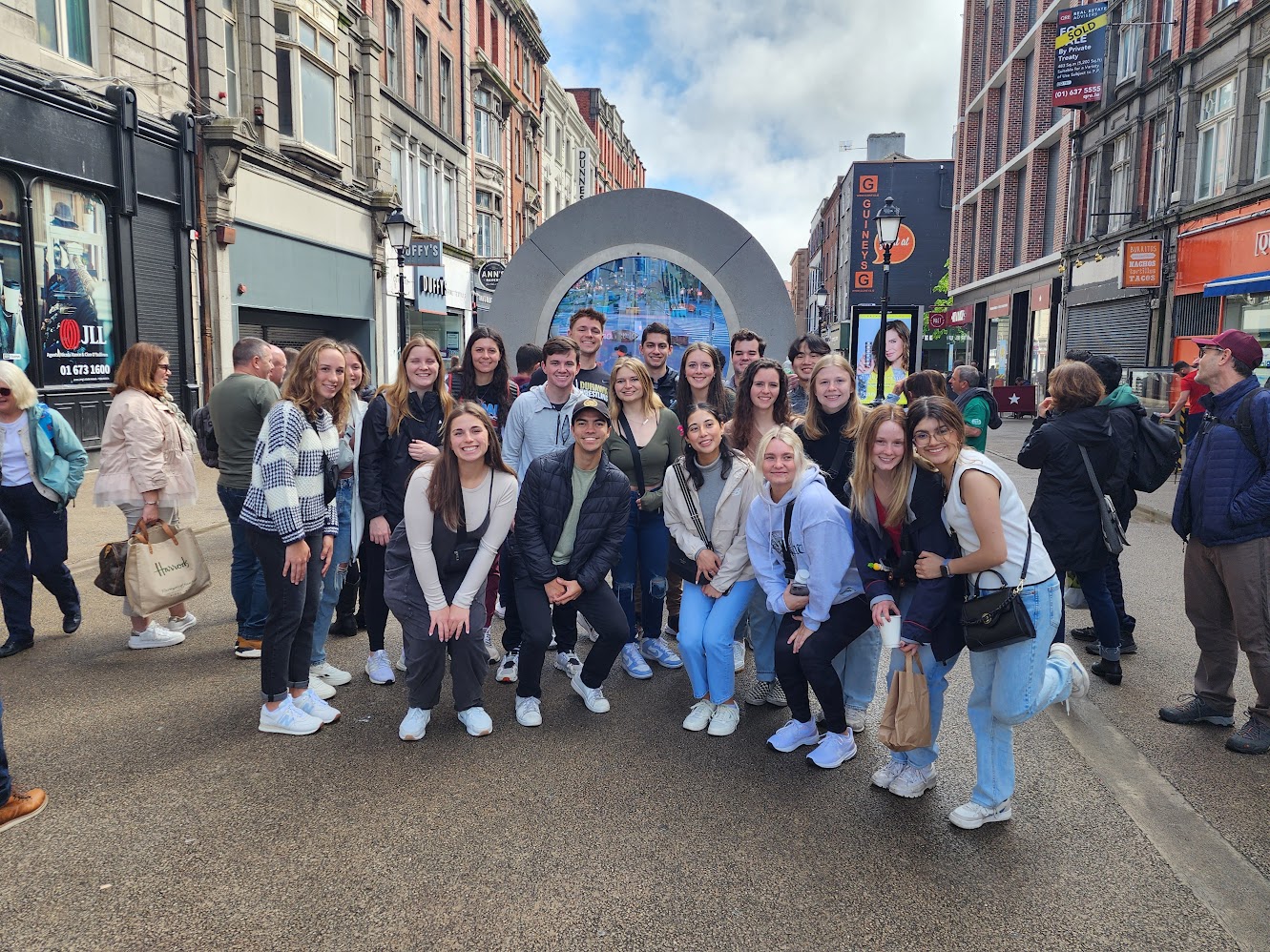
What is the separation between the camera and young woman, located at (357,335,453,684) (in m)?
4.83

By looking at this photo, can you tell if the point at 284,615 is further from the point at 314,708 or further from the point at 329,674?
the point at 329,674

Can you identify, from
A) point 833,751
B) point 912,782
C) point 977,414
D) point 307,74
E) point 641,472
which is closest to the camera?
point 912,782

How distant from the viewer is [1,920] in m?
2.67

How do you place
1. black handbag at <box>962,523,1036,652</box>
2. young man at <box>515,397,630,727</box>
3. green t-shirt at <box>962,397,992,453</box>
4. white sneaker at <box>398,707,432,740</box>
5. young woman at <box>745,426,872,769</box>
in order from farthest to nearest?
1. green t-shirt at <box>962,397,992,453</box>
2. young man at <box>515,397,630,727</box>
3. white sneaker at <box>398,707,432,740</box>
4. young woman at <box>745,426,872,769</box>
5. black handbag at <box>962,523,1036,652</box>

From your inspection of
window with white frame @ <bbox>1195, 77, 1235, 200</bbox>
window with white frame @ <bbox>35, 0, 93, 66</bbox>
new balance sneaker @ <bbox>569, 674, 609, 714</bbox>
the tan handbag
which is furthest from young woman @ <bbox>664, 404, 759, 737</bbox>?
window with white frame @ <bbox>1195, 77, 1235, 200</bbox>

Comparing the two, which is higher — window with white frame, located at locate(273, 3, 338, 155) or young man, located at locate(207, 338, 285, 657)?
window with white frame, located at locate(273, 3, 338, 155)

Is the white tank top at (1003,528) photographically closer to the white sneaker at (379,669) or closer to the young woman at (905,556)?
the young woman at (905,556)

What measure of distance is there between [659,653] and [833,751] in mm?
1625

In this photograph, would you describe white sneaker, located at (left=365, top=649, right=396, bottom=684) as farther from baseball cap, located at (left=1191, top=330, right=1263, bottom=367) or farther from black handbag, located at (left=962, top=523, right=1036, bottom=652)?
baseball cap, located at (left=1191, top=330, right=1263, bottom=367)

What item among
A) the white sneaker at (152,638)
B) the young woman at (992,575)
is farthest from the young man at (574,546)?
the white sneaker at (152,638)

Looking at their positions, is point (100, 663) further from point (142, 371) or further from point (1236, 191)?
point (1236, 191)

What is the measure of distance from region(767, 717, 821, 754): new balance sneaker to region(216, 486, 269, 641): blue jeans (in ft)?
10.2

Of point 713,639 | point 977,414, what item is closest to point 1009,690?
point 713,639

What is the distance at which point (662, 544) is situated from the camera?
5117 mm
